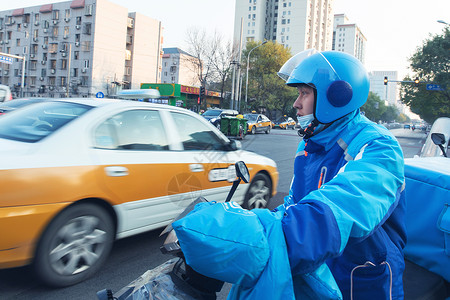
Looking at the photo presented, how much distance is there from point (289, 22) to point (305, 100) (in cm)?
9728

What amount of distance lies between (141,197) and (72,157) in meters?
0.79

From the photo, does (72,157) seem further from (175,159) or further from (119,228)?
(175,159)

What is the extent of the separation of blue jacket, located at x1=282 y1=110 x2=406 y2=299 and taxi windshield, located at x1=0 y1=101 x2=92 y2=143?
252 centimetres

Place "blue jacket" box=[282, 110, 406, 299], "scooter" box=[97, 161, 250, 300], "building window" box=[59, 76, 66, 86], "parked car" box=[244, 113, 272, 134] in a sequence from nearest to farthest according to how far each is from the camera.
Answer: "blue jacket" box=[282, 110, 406, 299]
"scooter" box=[97, 161, 250, 300]
"parked car" box=[244, 113, 272, 134]
"building window" box=[59, 76, 66, 86]

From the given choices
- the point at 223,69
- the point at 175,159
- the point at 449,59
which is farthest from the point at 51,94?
the point at 175,159

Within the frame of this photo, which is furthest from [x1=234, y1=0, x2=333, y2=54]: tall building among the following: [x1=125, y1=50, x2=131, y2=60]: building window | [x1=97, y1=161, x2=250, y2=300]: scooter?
[x1=97, y1=161, x2=250, y2=300]: scooter

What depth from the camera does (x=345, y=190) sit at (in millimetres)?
986

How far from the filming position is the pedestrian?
0.88 meters

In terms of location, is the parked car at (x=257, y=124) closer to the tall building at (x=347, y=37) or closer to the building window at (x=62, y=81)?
the building window at (x=62, y=81)

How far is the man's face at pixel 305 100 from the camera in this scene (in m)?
1.51

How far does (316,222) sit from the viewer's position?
874 mm

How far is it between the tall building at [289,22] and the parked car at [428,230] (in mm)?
87803

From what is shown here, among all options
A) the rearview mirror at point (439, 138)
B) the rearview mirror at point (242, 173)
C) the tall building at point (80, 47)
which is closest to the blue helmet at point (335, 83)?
the rearview mirror at point (242, 173)

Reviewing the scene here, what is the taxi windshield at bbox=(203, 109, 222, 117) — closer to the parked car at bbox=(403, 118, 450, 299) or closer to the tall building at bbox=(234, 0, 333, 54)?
the parked car at bbox=(403, 118, 450, 299)
